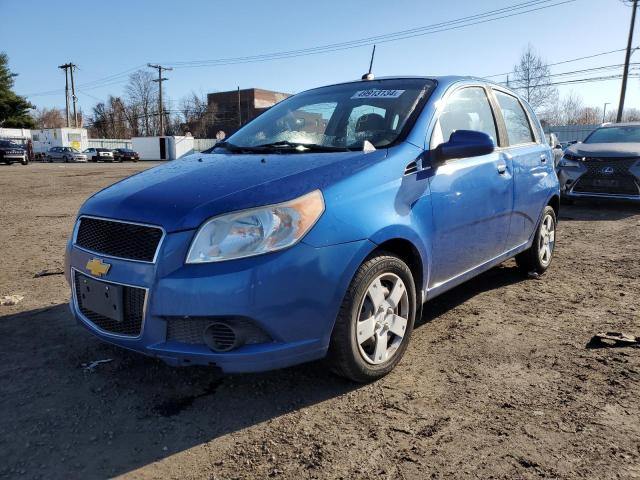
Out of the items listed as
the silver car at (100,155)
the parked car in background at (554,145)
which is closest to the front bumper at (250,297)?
the parked car in background at (554,145)

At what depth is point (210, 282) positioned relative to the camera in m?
2.17

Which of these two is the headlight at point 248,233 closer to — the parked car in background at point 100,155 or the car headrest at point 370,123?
the car headrest at point 370,123

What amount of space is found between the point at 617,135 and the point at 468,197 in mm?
8718

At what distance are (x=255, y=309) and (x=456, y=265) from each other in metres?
1.67

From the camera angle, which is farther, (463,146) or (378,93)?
(378,93)

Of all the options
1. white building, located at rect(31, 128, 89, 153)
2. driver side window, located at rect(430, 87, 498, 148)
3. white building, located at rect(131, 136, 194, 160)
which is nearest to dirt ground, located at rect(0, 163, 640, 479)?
driver side window, located at rect(430, 87, 498, 148)

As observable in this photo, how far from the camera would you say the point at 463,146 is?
2.96 metres

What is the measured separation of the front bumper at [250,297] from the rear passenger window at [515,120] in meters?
2.43

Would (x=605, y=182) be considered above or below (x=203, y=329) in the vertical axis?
above

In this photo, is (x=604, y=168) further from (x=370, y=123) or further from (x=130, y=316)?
(x=130, y=316)

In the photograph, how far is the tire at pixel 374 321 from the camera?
2.47 meters

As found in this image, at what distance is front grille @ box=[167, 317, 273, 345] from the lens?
7.30 ft

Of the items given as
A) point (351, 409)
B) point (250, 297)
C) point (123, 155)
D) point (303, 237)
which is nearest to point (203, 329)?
point (250, 297)

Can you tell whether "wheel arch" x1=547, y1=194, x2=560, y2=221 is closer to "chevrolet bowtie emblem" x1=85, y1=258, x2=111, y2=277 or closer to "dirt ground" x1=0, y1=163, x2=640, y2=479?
"dirt ground" x1=0, y1=163, x2=640, y2=479
